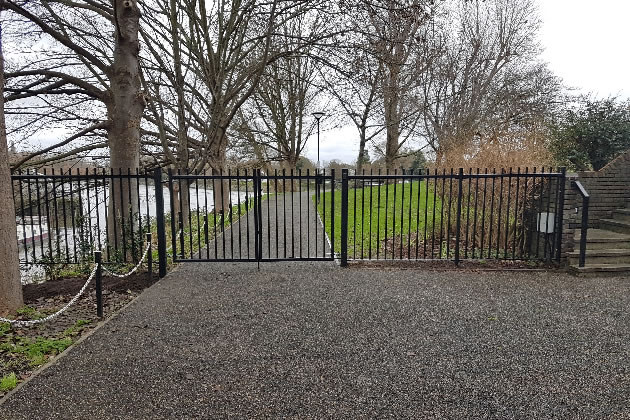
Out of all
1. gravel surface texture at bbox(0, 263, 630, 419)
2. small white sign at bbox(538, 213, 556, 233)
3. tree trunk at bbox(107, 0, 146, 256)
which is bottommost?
gravel surface texture at bbox(0, 263, 630, 419)

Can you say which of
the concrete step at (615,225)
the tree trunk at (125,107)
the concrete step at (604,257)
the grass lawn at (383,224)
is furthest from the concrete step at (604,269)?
the tree trunk at (125,107)

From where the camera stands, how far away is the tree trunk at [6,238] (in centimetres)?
444

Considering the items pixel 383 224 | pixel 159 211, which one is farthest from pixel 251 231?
pixel 159 211

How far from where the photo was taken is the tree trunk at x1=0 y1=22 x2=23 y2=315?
14.6 ft

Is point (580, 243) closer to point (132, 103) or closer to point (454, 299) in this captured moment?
point (454, 299)

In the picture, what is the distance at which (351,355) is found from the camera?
3.47m

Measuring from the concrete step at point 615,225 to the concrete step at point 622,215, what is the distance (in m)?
0.12

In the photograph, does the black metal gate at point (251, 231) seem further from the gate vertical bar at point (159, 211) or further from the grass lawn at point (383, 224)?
the grass lawn at point (383, 224)

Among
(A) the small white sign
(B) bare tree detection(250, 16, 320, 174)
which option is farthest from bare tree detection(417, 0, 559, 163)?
(A) the small white sign

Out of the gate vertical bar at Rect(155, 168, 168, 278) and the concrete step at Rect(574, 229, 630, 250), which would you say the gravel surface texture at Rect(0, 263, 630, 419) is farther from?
the concrete step at Rect(574, 229, 630, 250)

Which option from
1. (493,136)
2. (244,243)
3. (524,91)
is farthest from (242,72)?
(524,91)

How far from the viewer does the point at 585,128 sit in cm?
981

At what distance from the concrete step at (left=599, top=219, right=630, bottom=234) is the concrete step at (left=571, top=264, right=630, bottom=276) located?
1.31 m

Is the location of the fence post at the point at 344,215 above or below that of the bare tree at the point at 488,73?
below
